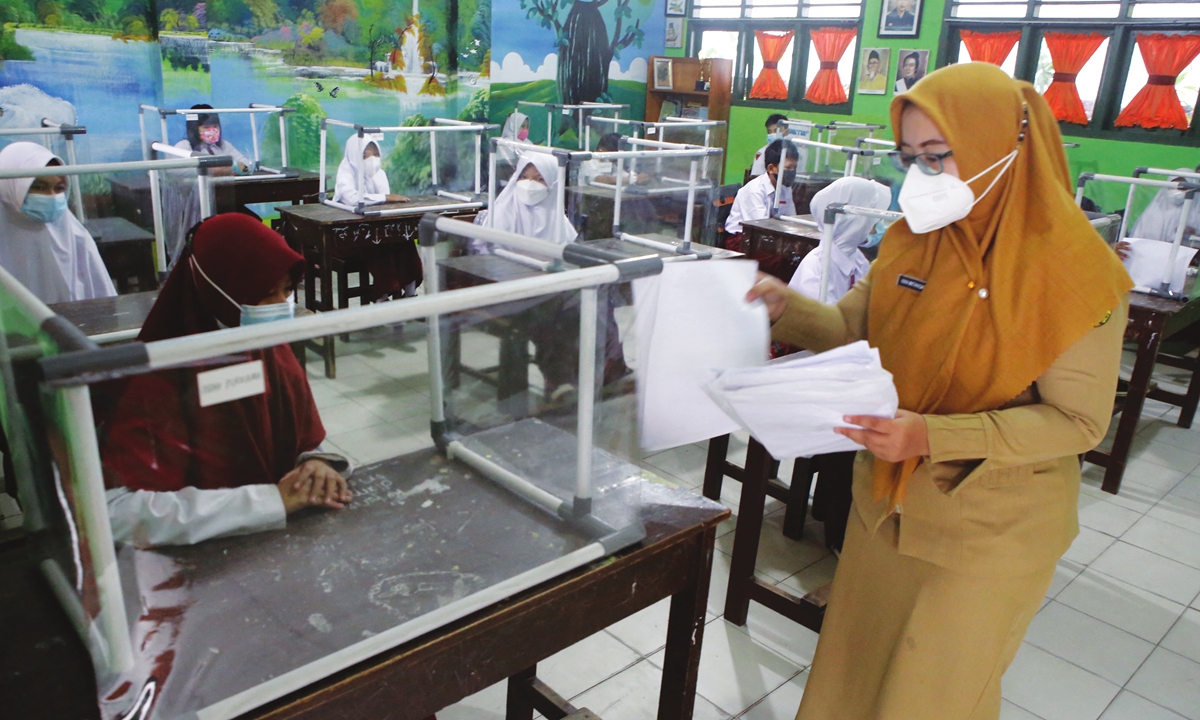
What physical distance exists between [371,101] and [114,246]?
4.33 meters

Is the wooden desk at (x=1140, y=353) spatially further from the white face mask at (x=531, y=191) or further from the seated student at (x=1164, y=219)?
the white face mask at (x=531, y=191)

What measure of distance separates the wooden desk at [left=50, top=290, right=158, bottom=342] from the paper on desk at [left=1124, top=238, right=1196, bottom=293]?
3830 millimetres

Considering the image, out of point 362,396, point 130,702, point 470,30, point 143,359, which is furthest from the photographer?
point 470,30

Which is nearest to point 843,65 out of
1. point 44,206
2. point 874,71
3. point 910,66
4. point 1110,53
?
point 874,71

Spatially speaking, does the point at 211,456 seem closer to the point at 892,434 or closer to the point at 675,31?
the point at 892,434

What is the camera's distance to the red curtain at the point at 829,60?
317 inches

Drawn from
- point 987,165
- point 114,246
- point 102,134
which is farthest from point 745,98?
point 987,165

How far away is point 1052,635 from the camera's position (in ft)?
8.21

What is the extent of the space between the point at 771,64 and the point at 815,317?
780 centimetres

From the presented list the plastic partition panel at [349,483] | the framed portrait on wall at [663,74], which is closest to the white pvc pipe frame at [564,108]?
the framed portrait on wall at [663,74]

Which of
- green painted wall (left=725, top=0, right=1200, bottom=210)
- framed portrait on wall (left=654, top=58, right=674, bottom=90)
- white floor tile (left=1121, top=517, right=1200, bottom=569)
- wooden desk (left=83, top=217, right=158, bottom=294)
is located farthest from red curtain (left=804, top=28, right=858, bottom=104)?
wooden desk (left=83, top=217, right=158, bottom=294)

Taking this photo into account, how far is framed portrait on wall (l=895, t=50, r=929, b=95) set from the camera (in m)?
7.52

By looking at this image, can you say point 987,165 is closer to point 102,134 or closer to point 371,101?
point 102,134

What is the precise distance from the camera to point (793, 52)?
27.7 feet
